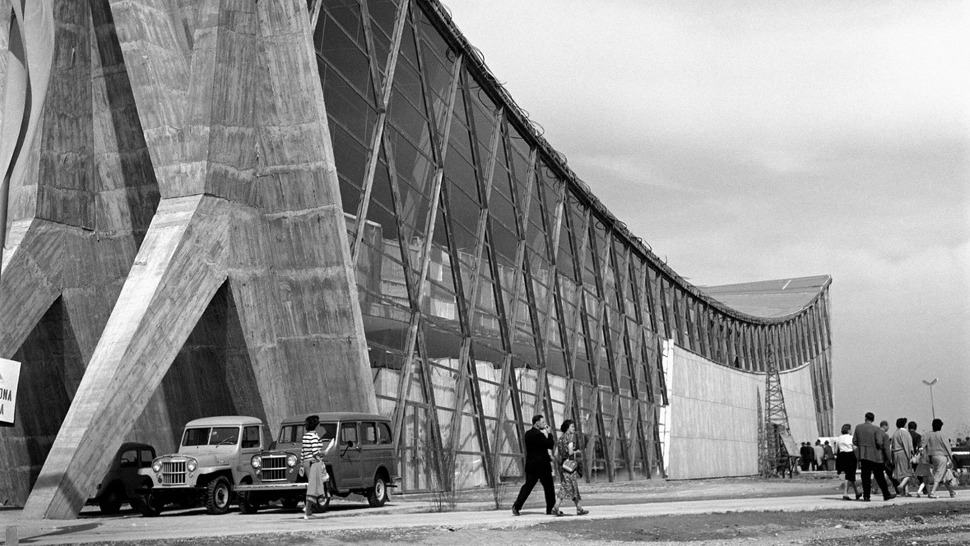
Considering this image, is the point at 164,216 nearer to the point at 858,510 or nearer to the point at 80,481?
the point at 80,481

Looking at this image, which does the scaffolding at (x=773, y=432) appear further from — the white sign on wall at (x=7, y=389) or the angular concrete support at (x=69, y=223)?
the white sign on wall at (x=7, y=389)

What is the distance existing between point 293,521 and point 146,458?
6.72 m

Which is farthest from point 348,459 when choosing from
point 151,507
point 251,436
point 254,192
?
point 254,192

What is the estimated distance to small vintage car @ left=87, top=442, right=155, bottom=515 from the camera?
22453 mm

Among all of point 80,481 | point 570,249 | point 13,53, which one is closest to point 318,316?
point 80,481

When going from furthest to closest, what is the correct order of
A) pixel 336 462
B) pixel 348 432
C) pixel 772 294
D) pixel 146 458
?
pixel 772 294 < pixel 146 458 < pixel 348 432 < pixel 336 462

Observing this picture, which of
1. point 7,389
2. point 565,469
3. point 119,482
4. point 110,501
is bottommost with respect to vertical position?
point 110,501

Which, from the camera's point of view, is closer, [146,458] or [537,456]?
[537,456]

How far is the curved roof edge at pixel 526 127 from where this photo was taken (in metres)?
36.3

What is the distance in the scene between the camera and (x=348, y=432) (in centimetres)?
2231

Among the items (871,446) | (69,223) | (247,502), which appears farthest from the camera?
(69,223)

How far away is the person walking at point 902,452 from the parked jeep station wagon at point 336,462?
11.6 metres

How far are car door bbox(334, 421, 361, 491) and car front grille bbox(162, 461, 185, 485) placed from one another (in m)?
3.14

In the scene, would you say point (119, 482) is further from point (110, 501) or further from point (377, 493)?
point (377, 493)
